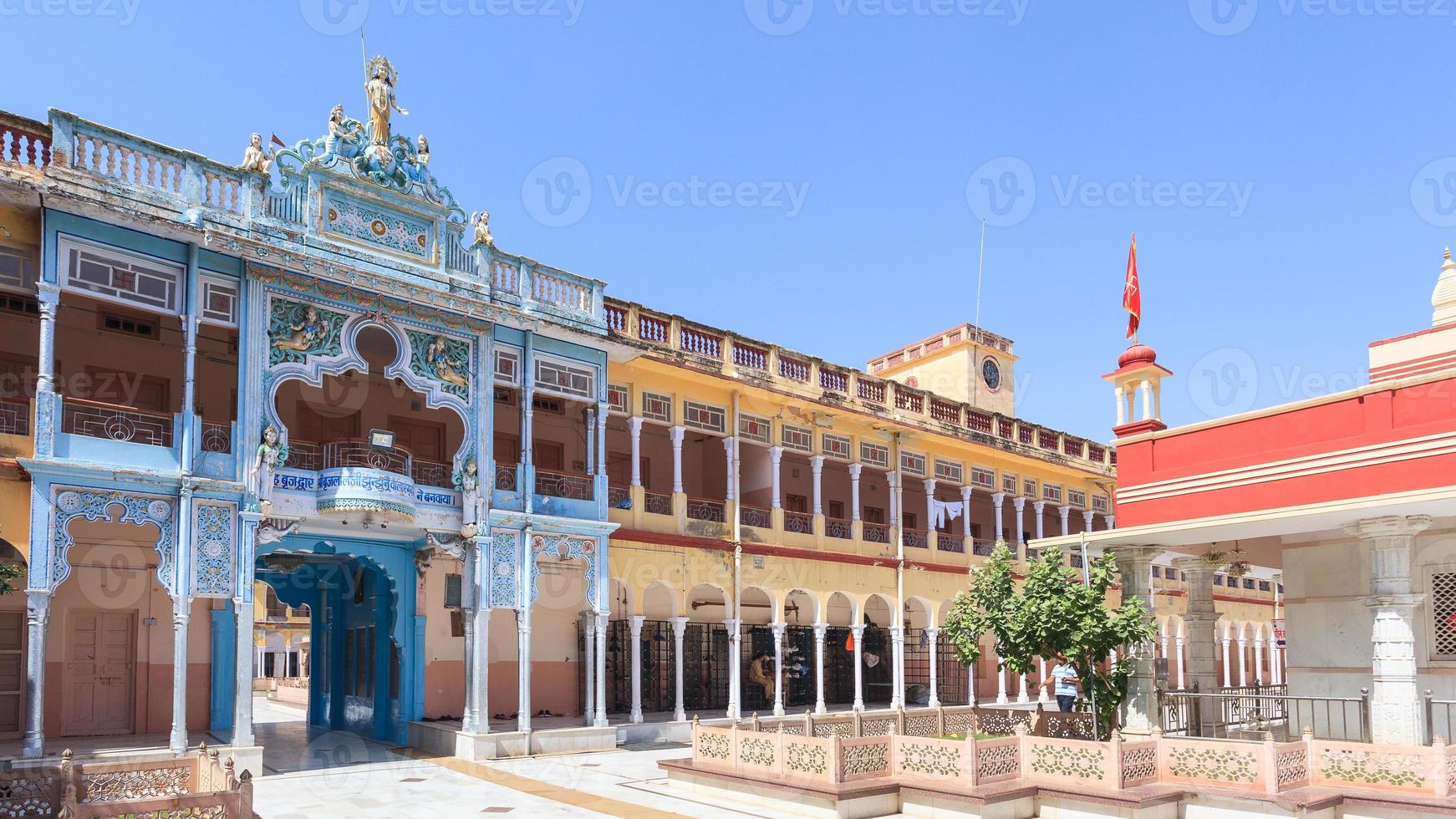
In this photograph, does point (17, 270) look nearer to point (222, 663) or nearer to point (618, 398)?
point (222, 663)

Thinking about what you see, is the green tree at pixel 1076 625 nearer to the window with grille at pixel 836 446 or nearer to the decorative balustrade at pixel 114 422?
the window with grille at pixel 836 446

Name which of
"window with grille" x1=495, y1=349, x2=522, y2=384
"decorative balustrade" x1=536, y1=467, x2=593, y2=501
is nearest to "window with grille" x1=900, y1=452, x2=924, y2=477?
"decorative balustrade" x1=536, y1=467, x2=593, y2=501

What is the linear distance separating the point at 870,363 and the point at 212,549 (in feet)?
84.9

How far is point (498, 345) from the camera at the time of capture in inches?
721

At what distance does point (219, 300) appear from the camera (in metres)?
15.2

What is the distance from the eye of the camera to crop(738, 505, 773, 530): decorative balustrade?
22.4 metres

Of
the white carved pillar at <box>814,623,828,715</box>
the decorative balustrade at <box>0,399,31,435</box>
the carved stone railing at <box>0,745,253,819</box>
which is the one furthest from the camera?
the white carved pillar at <box>814,623,828,715</box>

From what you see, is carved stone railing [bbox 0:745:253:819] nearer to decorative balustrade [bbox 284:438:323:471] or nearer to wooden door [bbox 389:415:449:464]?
decorative balustrade [bbox 284:438:323:471]

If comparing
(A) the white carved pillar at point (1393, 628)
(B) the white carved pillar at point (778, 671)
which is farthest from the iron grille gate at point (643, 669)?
(A) the white carved pillar at point (1393, 628)

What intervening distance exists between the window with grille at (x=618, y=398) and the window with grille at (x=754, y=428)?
9.13ft

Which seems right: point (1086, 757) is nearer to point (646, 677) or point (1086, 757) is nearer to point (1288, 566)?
point (1288, 566)

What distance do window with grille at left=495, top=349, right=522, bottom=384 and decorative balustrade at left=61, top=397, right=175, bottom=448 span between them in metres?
5.08

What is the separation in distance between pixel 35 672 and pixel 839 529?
1587cm

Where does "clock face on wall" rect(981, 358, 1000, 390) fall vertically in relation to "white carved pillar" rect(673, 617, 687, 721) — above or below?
above
